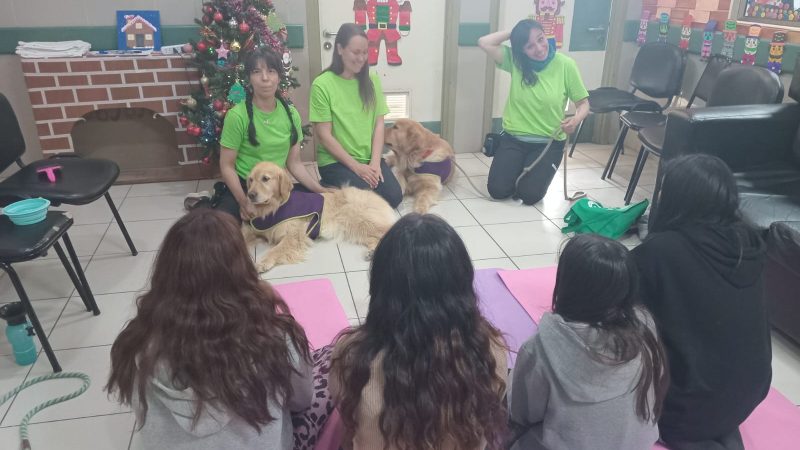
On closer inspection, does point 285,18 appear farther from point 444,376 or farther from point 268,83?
point 444,376

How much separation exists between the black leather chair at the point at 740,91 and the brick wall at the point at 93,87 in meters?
3.04

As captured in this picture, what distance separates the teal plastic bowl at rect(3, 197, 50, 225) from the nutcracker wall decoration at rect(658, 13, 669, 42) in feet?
14.3

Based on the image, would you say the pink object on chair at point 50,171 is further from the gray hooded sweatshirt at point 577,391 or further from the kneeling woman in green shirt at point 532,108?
the kneeling woman in green shirt at point 532,108

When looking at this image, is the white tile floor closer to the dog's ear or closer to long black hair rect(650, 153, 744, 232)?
the dog's ear

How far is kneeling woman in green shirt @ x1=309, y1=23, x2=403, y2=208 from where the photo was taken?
138 inches

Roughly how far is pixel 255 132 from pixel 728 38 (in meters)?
3.18

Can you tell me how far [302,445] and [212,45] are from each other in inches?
113

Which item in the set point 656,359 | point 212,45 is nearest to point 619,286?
point 656,359

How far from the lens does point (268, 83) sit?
120 inches

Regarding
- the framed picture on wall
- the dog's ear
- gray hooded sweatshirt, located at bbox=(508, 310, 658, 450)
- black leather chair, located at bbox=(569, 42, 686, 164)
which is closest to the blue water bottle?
the dog's ear

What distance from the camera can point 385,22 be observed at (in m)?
4.47

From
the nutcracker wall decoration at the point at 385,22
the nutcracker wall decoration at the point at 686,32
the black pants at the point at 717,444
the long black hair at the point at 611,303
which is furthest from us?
the nutcracker wall decoration at the point at 385,22

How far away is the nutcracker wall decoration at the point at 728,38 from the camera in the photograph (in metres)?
3.86

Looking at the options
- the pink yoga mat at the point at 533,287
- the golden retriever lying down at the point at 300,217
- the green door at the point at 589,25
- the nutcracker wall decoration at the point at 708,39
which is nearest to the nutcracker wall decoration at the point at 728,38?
the nutcracker wall decoration at the point at 708,39
